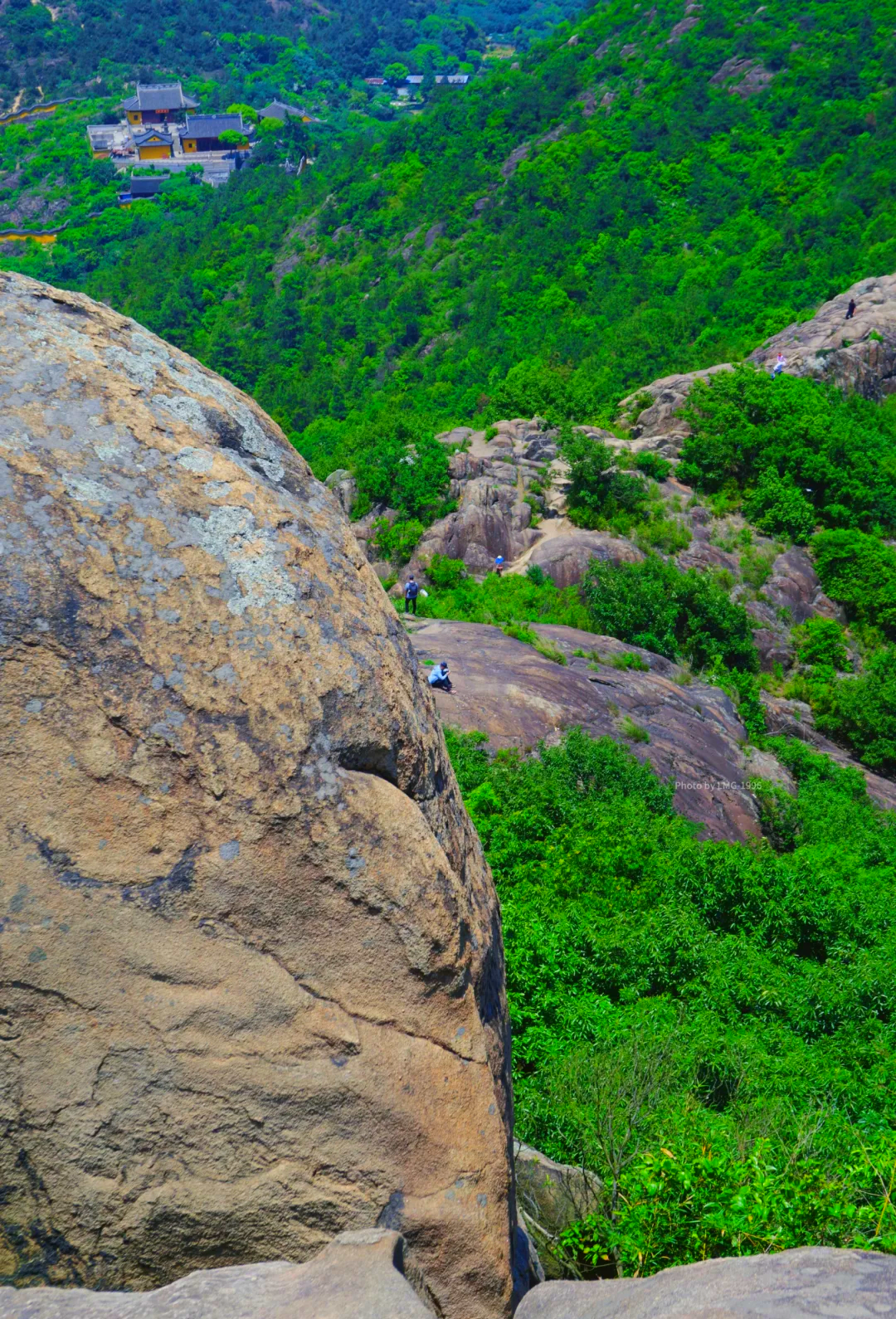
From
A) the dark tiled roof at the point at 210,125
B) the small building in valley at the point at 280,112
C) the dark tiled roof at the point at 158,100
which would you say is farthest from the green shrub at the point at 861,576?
the dark tiled roof at the point at 158,100

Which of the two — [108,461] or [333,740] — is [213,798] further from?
[108,461]

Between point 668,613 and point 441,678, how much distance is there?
342 inches

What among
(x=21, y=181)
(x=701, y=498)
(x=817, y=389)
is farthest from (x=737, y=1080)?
(x=21, y=181)

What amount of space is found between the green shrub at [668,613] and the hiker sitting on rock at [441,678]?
756cm

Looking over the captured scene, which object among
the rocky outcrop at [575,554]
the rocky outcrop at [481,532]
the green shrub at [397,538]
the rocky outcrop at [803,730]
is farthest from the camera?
the green shrub at [397,538]

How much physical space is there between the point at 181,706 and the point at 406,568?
2197cm

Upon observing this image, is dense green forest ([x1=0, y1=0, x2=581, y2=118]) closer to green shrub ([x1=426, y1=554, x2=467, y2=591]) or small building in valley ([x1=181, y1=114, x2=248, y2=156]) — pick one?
small building in valley ([x1=181, y1=114, x2=248, y2=156])

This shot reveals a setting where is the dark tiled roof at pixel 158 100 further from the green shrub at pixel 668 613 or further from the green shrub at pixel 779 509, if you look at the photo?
the green shrub at pixel 668 613

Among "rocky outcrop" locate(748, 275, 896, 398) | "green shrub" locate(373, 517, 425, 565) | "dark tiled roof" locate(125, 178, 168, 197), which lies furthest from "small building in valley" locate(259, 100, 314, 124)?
"green shrub" locate(373, 517, 425, 565)

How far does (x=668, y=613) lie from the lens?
77.2 ft

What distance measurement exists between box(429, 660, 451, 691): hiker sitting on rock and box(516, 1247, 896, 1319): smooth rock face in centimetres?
1224

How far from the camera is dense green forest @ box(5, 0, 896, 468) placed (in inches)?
1662

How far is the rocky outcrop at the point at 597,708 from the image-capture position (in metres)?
16.8

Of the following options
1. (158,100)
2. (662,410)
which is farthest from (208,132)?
(662,410)
